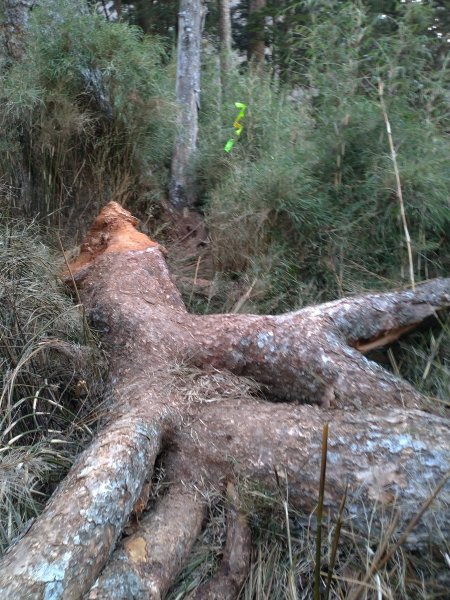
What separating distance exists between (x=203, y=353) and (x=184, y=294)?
47.3 inches

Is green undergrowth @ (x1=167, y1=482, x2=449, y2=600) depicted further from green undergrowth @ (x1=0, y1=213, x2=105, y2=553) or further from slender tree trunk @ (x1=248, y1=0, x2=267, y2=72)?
slender tree trunk @ (x1=248, y1=0, x2=267, y2=72)

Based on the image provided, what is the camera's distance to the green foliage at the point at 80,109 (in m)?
4.96

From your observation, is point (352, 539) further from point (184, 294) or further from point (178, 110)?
point (178, 110)

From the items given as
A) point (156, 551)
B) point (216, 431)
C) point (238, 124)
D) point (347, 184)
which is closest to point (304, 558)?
point (156, 551)

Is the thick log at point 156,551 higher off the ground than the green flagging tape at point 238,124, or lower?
lower

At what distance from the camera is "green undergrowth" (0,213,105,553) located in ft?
9.16

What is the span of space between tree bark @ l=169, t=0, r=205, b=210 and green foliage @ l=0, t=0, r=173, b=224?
545 mm

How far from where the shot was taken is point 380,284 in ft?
14.0

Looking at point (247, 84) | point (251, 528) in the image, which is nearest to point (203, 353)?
point (251, 528)

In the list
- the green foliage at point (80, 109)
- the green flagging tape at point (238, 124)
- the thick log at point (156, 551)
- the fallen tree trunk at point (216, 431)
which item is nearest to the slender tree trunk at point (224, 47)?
the green flagging tape at point (238, 124)

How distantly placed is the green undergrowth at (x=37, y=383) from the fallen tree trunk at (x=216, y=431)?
0.17 m

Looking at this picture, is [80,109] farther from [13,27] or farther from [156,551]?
[156,551]

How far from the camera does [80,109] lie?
5.15m

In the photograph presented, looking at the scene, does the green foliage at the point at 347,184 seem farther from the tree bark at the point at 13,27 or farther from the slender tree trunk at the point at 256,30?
the slender tree trunk at the point at 256,30
